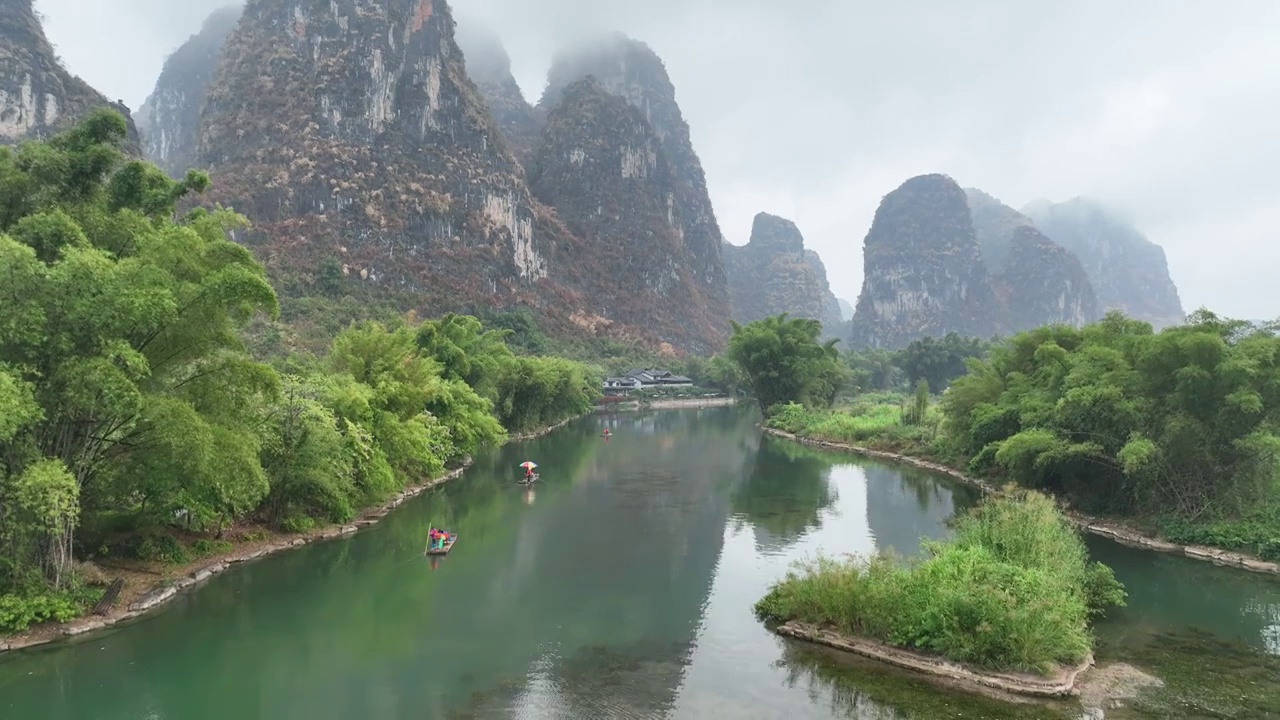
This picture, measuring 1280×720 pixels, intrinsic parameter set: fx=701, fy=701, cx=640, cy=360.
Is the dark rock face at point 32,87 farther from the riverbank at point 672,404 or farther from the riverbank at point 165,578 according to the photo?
the riverbank at point 165,578

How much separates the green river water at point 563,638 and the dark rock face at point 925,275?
155 meters

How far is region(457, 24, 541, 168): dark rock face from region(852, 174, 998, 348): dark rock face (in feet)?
296

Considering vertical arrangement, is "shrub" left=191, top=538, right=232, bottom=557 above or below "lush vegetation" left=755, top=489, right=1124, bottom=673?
below

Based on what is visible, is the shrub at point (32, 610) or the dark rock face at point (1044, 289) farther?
the dark rock face at point (1044, 289)

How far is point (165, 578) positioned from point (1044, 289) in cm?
18909

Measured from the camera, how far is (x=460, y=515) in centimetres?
2272

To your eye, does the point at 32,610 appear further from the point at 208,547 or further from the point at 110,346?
the point at 208,547

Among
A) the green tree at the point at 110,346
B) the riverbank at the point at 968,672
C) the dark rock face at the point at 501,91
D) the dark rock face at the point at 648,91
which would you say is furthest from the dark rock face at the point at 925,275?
the green tree at the point at 110,346

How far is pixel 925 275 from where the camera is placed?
166500mm

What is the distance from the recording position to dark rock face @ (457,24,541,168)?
5797 inches

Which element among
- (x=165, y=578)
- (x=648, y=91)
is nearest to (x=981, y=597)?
(x=165, y=578)

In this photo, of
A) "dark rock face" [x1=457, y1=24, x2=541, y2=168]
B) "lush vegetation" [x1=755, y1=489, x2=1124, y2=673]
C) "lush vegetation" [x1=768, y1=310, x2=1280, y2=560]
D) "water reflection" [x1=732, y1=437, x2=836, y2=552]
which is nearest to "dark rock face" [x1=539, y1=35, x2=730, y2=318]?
"dark rock face" [x1=457, y1=24, x2=541, y2=168]

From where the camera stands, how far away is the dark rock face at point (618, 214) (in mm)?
125812

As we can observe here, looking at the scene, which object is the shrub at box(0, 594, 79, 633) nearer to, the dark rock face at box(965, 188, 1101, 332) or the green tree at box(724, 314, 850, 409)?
the green tree at box(724, 314, 850, 409)
